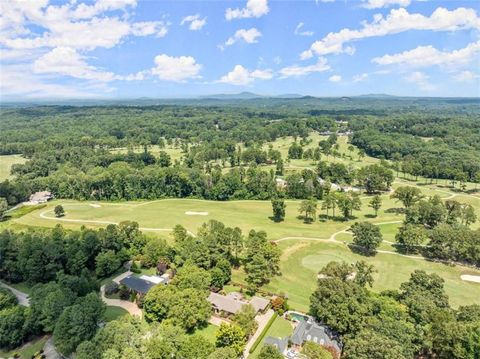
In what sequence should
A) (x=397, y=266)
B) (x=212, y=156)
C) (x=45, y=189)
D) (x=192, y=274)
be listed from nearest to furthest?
(x=192, y=274) < (x=397, y=266) < (x=45, y=189) < (x=212, y=156)

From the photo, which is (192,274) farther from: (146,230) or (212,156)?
(212,156)

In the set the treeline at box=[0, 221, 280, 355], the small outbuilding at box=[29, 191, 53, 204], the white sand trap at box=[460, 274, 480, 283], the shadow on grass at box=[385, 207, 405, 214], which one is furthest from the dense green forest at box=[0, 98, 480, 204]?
the white sand trap at box=[460, 274, 480, 283]

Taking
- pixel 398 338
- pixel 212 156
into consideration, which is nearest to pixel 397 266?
pixel 398 338

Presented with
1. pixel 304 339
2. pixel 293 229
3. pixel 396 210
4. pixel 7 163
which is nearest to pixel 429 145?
pixel 396 210

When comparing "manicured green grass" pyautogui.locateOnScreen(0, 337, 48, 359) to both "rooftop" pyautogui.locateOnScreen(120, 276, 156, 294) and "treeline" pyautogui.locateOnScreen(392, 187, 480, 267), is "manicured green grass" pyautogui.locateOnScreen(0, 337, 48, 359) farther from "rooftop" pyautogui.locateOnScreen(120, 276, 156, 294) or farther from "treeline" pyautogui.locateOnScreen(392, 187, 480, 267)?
"treeline" pyautogui.locateOnScreen(392, 187, 480, 267)

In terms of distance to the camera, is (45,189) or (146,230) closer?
(146,230)

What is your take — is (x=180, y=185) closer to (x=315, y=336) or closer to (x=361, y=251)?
(x=361, y=251)
